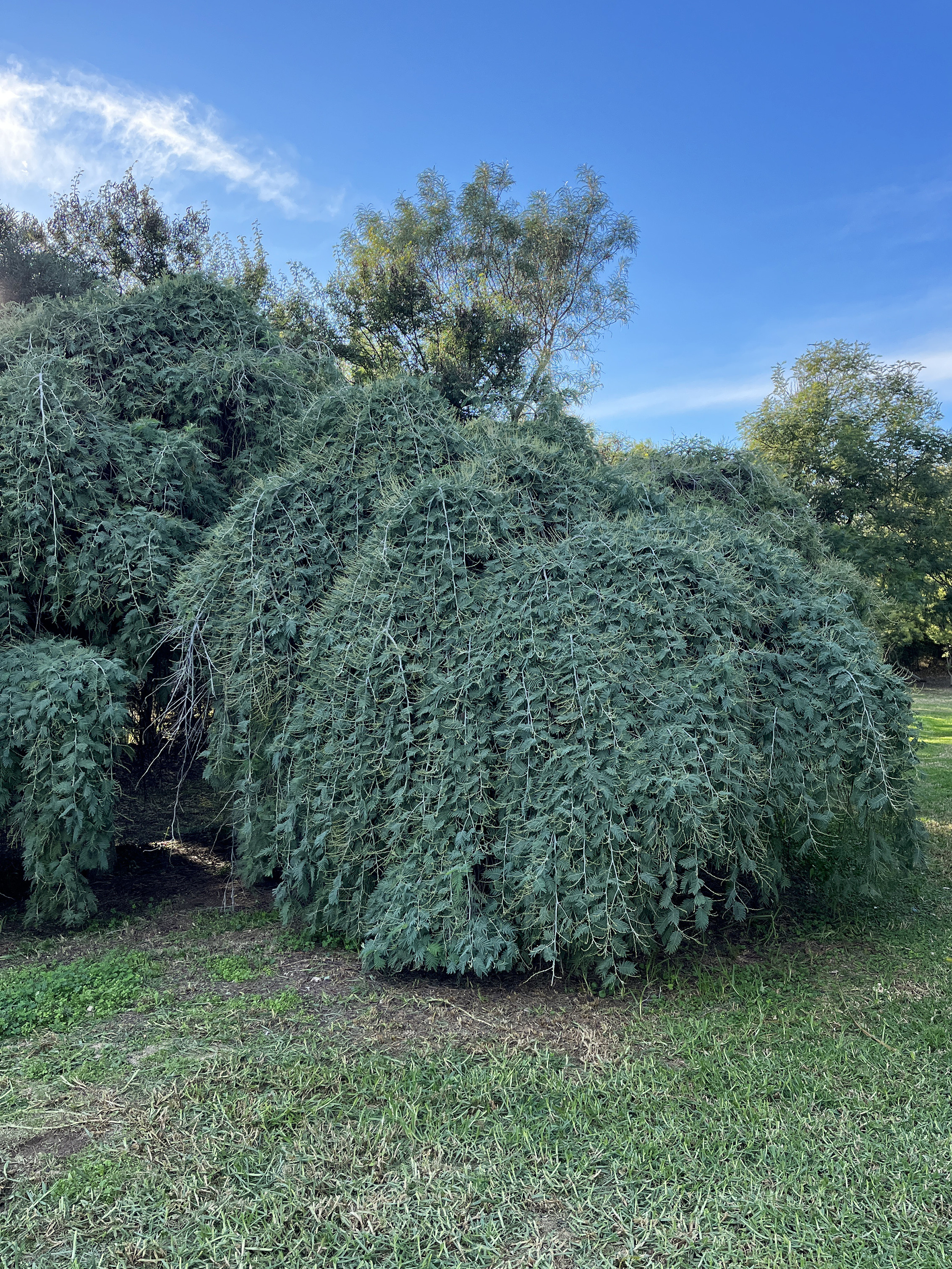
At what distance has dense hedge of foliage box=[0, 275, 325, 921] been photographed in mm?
5305

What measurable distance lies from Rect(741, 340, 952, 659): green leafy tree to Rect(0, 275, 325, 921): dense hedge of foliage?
69.7ft

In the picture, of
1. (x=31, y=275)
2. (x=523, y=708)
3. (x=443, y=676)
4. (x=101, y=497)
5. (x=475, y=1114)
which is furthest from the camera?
(x=31, y=275)

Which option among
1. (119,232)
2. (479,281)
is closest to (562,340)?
(479,281)

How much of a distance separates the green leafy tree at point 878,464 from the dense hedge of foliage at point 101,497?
69.7 ft

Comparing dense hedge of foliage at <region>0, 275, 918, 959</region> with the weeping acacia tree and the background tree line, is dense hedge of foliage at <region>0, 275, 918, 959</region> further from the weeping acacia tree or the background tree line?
the background tree line

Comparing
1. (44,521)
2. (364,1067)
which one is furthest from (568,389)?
(364,1067)

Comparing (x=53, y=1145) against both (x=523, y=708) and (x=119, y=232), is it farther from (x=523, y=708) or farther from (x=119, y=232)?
(x=119, y=232)

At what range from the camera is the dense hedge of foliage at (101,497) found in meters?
5.30

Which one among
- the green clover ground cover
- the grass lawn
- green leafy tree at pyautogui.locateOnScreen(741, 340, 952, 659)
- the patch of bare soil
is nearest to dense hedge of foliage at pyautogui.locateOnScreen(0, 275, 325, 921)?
the green clover ground cover

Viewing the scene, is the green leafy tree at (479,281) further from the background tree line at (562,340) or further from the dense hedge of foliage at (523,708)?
the dense hedge of foliage at (523,708)

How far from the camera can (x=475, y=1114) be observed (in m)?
3.31

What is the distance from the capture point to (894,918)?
5.56 meters

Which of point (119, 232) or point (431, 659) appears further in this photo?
point (119, 232)

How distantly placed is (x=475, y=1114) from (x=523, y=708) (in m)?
1.96
